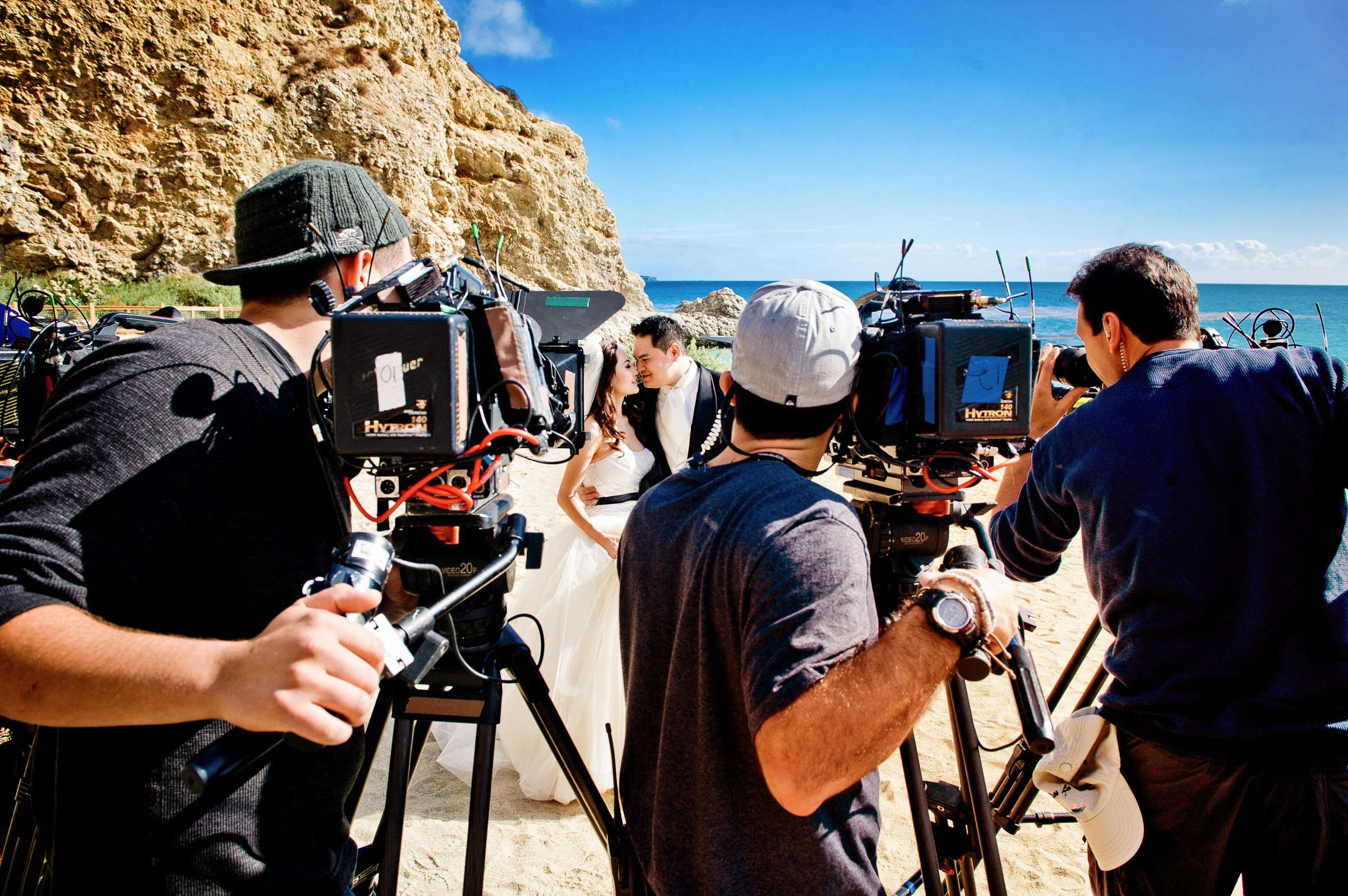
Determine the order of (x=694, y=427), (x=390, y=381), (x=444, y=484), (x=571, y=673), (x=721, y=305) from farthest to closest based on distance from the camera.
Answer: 1. (x=721, y=305)
2. (x=694, y=427)
3. (x=571, y=673)
4. (x=444, y=484)
5. (x=390, y=381)

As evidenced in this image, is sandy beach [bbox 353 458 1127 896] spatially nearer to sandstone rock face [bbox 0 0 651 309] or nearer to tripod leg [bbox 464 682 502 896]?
tripod leg [bbox 464 682 502 896]

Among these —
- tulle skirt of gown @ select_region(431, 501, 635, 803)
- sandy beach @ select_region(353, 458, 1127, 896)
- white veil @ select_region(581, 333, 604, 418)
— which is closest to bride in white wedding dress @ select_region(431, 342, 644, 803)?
tulle skirt of gown @ select_region(431, 501, 635, 803)

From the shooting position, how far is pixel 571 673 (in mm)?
2916

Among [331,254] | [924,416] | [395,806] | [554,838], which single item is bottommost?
[554,838]

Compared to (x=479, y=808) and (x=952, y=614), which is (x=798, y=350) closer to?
(x=952, y=614)

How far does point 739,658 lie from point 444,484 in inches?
23.8

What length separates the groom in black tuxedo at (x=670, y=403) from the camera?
3.44 metres

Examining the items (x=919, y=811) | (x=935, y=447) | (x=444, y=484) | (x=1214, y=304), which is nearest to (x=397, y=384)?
(x=444, y=484)

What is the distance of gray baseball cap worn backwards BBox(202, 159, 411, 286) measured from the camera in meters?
1.27

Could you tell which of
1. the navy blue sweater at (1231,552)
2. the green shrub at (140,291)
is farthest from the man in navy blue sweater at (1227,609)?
the green shrub at (140,291)

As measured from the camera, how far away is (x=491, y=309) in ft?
4.12

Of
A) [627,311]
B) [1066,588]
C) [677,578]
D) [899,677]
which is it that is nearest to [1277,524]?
[899,677]

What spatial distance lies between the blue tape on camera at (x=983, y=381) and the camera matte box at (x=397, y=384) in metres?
1.01

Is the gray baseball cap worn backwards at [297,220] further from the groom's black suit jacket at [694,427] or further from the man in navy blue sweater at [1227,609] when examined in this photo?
the groom's black suit jacket at [694,427]
